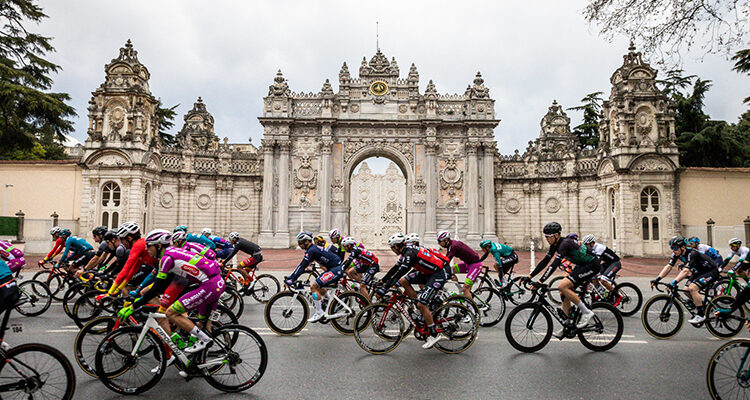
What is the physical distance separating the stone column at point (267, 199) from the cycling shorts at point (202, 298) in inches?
933

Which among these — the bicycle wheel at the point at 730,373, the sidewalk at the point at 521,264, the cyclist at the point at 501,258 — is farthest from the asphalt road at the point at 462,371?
the sidewalk at the point at 521,264

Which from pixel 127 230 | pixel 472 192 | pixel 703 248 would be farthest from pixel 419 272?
pixel 472 192

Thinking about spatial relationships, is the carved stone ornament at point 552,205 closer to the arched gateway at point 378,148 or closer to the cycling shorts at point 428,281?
the arched gateway at point 378,148

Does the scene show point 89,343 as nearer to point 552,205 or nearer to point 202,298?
point 202,298

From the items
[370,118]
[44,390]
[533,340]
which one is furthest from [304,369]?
[370,118]

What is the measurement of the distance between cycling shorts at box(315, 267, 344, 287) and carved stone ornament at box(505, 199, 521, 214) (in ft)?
80.7

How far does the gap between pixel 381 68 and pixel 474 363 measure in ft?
88.6

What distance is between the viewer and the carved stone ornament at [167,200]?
94.3 ft

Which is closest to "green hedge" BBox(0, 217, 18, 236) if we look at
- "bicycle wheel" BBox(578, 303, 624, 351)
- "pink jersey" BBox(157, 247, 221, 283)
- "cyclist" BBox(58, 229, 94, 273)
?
"cyclist" BBox(58, 229, 94, 273)

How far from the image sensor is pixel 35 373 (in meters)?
4.36

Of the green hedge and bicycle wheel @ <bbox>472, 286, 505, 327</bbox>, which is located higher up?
the green hedge

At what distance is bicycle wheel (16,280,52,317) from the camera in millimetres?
9438

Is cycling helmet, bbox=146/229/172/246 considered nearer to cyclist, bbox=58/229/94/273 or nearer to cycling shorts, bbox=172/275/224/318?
cycling shorts, bbox=172/275/224/318

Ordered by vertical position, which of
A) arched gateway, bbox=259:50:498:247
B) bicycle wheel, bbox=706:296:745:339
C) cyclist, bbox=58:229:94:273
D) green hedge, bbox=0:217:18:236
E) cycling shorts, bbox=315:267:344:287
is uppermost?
arched gateway, bbox=259:50:498:247
